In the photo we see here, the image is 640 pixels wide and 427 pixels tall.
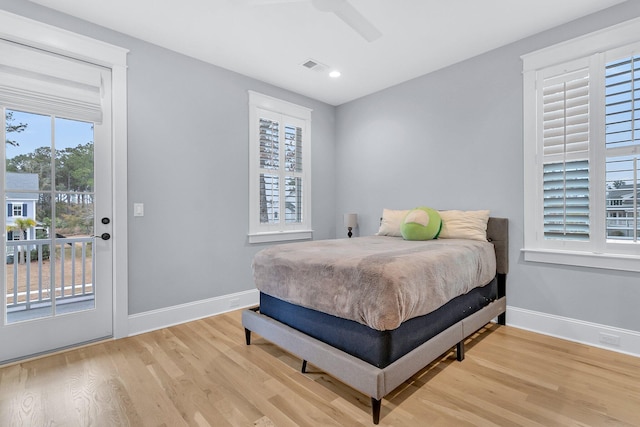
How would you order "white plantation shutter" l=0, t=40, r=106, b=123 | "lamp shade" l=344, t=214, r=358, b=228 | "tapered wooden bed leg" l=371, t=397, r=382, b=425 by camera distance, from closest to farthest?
"tapered wooden bed leg" l=371, t=397, r=382, b=425
"white plantation shutter" l=0, t=40, r=106, b=123
"lamp shade" l=344, t=214, r=358, b=228

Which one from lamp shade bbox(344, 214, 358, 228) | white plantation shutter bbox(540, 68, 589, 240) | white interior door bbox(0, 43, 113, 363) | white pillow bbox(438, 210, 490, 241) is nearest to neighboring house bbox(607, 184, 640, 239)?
white plantation shutter bbox(540, 68, 589, 240)

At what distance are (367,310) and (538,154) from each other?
2330 millimetres

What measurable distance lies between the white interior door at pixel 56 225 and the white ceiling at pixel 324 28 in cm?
66

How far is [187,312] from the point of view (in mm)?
3076

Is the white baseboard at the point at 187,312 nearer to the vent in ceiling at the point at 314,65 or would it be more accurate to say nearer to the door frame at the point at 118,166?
the door frame at the point at 118,166

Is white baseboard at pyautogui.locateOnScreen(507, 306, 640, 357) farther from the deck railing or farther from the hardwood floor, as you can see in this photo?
the deck railing

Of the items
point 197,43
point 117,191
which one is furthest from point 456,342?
point 197,43

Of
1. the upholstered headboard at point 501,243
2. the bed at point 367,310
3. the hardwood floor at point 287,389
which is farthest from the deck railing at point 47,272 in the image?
the upholstered headboard at point 501,243

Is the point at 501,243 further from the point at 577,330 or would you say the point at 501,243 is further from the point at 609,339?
the point at 609,339

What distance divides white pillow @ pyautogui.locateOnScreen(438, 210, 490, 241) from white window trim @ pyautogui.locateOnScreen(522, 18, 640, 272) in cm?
36

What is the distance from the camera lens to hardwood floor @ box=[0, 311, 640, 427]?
1.61m

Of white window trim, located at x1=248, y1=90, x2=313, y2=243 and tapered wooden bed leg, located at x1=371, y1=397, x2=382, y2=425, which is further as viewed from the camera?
white window trim, located at x1=248, y1=90, x2=313, y2=243

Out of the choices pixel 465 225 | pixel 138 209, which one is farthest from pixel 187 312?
pixel 465 225

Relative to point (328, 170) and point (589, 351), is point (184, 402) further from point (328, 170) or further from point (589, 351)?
point (328, 170)
